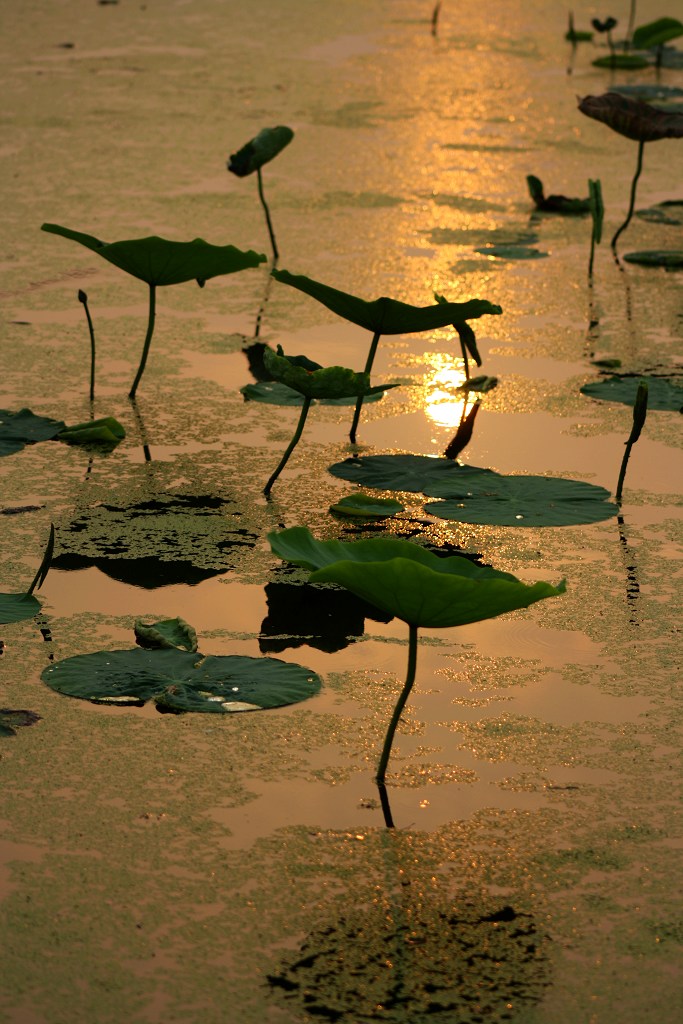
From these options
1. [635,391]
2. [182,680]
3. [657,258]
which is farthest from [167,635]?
[657,258]

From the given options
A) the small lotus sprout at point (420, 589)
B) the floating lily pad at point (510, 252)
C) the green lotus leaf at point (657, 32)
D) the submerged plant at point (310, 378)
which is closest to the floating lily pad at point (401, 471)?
the submerged plant at point (310, 378)

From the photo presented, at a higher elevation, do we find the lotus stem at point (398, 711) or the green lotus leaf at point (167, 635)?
the lotus stem at point (398, 711)

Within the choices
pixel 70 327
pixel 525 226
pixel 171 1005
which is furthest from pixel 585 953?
pixel 525 226

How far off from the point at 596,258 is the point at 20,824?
8.55ft

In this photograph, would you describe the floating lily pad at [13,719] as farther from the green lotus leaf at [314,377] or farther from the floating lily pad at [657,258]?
the floating lily pad at [657,258]

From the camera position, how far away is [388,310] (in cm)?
221

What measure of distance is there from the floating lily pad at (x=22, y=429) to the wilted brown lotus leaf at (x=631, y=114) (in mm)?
1608

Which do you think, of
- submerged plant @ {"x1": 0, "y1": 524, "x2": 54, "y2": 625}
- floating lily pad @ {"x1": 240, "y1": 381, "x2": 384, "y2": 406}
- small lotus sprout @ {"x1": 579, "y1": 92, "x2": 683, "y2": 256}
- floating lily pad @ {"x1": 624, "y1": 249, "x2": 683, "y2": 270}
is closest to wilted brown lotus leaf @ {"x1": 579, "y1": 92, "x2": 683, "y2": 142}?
small lotus sprout @ {"x1": 579, "y1": 92, "x2": 683, "y2": 256}

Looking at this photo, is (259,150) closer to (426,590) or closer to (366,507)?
(366,507)

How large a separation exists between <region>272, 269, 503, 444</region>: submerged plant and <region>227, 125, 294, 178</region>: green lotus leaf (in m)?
1.21

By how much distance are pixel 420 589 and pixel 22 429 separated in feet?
4.09

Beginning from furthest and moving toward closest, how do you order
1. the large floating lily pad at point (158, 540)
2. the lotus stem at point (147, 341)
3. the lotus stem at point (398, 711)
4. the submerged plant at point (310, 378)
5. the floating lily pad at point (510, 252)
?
the floating lily pad at point (510, 252) → the lotus stem at point (147, 341) → the submerged plant at point (310, 378) → the large floating lily pad at point (158, 540) → the lotus stem at point (398, 711)

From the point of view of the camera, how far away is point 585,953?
1.23m

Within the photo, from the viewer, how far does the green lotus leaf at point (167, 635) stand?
1.69 metres
